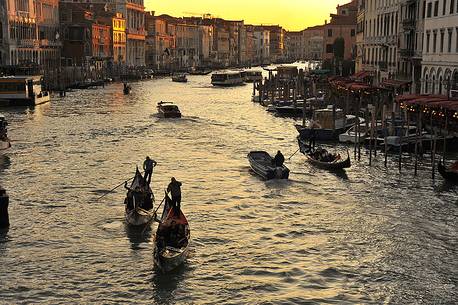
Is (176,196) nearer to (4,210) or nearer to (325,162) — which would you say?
(4,210)

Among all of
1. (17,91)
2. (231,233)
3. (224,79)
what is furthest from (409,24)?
(224,79)

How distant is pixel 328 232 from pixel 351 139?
1639 centimetres

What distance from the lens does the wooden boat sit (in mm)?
25344

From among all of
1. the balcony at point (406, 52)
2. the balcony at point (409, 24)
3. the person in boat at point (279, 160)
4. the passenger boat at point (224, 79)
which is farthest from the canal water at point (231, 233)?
the passenger boat at point (224, 79)

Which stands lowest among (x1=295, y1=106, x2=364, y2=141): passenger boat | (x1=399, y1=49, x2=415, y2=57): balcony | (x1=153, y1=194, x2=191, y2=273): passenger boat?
(x1=153, y1=194, x2=191, y2=273): passenger boat

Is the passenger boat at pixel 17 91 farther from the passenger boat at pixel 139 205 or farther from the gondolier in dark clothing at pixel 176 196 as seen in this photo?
the gondolier in dark clothing at pixel 176 196

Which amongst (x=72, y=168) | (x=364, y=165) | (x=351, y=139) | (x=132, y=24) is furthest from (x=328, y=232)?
(x=132, y=24)

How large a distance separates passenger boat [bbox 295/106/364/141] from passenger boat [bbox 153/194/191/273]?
755 inches

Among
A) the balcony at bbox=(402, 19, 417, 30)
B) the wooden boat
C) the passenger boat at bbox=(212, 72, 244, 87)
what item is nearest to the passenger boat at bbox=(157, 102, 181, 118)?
the balcony at bbox=(402, 19, 417, 30)

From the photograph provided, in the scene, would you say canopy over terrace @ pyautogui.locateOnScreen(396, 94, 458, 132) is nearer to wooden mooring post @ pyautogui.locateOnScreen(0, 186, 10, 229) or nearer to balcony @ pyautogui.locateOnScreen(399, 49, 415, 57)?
balcony @ pyautogui.locateOnScreen(399, 49, 415, 57)

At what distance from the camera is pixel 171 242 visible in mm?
16547

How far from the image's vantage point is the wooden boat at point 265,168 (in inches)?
998

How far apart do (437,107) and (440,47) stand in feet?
35.5

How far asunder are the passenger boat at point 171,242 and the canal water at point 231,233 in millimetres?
300
